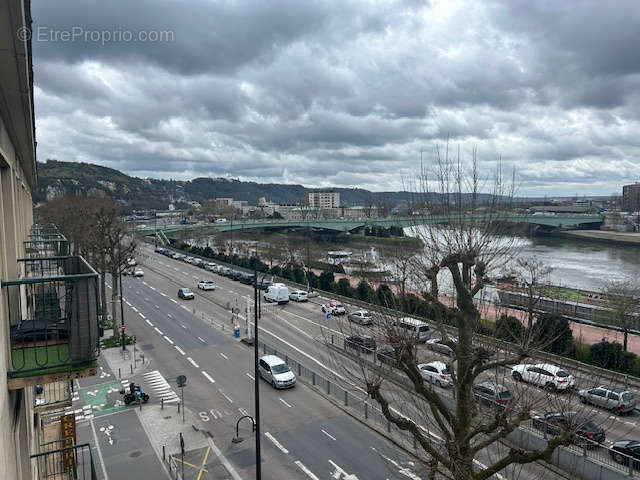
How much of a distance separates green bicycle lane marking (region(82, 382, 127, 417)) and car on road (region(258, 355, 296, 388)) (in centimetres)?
588

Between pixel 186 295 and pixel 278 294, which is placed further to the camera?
pixel 186 295

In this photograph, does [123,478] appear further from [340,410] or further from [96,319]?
[96,319]

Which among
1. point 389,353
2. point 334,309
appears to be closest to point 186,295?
point 334,309

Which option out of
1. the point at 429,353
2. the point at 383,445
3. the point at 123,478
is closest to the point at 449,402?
the point at 383,445

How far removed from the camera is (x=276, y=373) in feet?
62.1

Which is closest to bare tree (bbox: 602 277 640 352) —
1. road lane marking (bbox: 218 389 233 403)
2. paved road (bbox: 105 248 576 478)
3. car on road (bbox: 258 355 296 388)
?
paved road (bbox: 105 248 576 478)

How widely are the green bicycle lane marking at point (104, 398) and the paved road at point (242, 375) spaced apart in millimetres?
2628

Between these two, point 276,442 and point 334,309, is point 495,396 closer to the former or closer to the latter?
point 276,442

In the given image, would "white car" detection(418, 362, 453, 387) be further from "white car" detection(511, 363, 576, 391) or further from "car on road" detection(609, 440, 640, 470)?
"car on road" detection(609, 440, 640, 470)

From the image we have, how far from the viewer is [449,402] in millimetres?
15219

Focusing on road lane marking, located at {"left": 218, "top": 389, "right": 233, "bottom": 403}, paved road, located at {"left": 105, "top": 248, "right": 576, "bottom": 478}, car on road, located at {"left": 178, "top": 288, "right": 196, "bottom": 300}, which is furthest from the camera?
car on road, located at {"left": 178, "top": 288, "right": 196, "bottom": 300}

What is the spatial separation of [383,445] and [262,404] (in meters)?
5.43

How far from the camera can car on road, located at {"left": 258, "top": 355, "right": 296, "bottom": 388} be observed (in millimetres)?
18625

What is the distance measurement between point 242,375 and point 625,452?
49.3 ft
